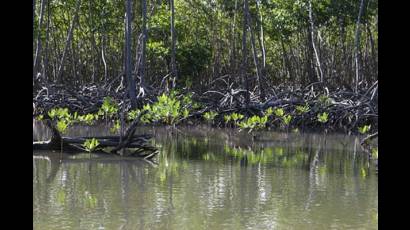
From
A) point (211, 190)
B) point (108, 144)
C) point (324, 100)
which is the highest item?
point (324, 100)

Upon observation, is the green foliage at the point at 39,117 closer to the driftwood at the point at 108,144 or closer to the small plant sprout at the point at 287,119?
the driftwood at the point at 108,144

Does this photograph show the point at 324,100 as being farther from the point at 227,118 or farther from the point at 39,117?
the point at 39,117

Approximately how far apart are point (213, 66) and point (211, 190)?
14352 mm

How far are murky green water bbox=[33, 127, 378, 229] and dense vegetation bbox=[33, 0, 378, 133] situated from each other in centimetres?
163

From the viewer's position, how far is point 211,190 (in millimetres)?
5742

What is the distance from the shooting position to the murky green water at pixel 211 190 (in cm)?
457

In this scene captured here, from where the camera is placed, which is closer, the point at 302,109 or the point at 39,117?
the point at 39,117

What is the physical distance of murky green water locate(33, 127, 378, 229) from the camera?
4570 millimetres

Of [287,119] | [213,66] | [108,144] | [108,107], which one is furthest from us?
[213,66]

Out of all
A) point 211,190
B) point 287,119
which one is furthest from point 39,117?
point 211,190

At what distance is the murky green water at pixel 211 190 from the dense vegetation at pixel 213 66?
1630 mm

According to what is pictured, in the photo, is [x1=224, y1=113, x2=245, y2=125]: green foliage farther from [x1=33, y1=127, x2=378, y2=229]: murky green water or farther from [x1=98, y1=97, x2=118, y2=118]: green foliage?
[x1=98, y1=97, x2=118, y2=118]: green foliage

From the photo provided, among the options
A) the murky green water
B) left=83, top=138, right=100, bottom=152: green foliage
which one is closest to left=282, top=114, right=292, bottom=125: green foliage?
the murky green water

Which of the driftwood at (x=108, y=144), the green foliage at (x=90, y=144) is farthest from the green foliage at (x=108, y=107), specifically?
the green foliage at (x=90, y=144)
